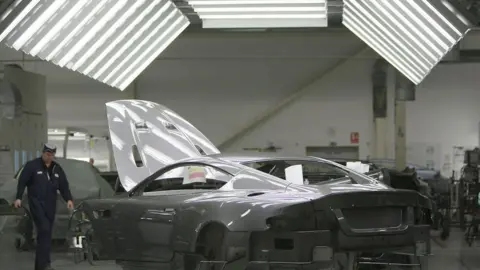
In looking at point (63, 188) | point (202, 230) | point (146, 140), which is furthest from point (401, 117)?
point (202, 230)

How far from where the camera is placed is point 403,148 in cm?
1586

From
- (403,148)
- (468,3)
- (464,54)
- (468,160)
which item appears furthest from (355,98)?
(468,3)

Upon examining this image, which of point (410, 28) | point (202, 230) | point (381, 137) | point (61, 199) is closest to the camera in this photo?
point (202, 230)

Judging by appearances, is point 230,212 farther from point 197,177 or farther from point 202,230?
point 197,177

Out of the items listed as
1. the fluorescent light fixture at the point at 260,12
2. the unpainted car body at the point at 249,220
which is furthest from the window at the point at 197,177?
the fluorescent light fixture at the point at 260,12

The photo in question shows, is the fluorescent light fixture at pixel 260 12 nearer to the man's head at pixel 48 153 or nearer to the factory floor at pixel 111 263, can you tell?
the man's head at pixel 48 153

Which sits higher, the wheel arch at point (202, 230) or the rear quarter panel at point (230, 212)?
the rear quarter panel at point (230, 212)

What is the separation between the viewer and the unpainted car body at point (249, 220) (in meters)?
4.19

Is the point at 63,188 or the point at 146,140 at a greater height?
the point at 146,140

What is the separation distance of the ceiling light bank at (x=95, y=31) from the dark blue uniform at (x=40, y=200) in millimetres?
1954

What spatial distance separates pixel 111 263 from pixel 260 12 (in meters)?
5.17

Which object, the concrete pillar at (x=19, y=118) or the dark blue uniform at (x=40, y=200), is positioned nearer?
the dark blue uniform at (x=40, y=200)

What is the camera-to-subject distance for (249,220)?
434 centimetres

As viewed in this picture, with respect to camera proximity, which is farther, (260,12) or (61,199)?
(260,12)
